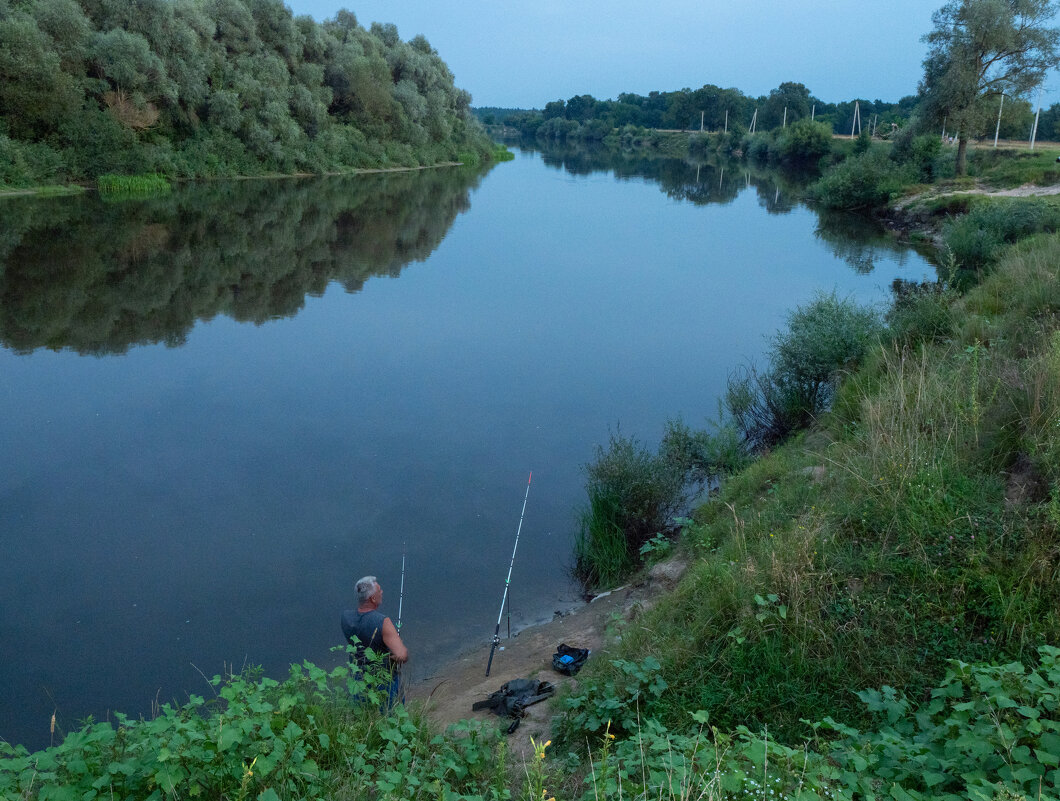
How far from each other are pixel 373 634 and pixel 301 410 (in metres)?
7.27

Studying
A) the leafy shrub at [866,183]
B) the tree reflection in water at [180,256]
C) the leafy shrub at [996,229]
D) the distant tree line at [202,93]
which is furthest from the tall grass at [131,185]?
the leafy shrub at [866,183]

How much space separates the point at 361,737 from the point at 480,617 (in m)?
3.21

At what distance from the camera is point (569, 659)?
235 inches

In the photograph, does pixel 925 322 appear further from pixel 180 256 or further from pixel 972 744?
pixel 180 256

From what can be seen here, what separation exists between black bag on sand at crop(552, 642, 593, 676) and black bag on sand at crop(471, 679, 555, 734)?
0.86 feet

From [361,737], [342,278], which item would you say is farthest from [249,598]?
[342,278]

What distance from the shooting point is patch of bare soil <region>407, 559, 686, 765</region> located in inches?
206

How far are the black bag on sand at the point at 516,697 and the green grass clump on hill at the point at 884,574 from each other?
1.89ft

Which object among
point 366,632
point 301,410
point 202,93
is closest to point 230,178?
point 202,93

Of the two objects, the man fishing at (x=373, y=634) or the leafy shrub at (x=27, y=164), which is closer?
the man fishing at (x=373, y=634)

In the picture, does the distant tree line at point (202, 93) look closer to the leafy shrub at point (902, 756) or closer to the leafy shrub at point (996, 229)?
the leafy shrub at point (996, 229)

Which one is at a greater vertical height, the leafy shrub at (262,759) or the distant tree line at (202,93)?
the distant tree line at (202,93)

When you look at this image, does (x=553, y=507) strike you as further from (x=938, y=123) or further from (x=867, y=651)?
(x=938, y=123)

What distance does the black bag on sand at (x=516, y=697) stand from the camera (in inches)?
209
